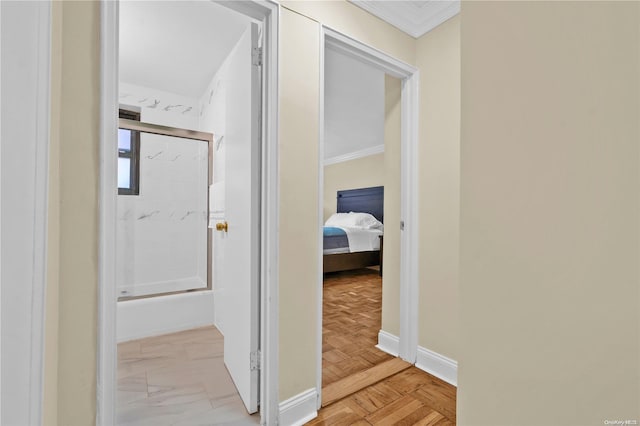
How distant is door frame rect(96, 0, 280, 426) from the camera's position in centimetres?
97

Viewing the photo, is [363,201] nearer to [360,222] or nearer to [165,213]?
[360,222]

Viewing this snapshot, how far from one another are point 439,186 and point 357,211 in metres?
3.97

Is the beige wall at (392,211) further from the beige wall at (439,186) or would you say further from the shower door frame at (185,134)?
the shower door frame at (185,134)

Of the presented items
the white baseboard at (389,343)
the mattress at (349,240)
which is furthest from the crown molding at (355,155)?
the white baseboard at (389,343)

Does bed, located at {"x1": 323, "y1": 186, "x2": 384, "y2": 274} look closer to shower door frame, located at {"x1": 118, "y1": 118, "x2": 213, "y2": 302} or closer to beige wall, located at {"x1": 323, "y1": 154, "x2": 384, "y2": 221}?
beige wall, located at {"x1": 323, "y1": 154, "x2": 384, "y2": 221}

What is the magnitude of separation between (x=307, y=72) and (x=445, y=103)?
0.95 m

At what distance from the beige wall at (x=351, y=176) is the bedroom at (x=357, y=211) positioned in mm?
20

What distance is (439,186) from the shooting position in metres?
1.85

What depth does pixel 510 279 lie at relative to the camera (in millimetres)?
311

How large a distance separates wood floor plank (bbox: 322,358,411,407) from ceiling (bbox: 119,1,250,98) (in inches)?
95.3

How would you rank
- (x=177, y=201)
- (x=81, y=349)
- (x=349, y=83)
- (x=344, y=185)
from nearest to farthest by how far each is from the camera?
(x=81, y=349) < (x=349, y=83) < (x=177, y=201) < (x=344, y=185)

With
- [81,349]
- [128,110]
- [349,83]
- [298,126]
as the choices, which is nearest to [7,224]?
[81,349]

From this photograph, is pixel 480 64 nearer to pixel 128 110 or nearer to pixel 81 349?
pixel 81 349

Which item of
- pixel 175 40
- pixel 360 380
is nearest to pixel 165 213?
pixel 175 40
